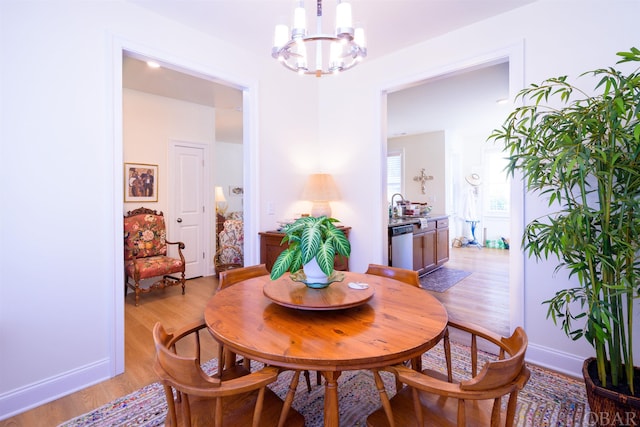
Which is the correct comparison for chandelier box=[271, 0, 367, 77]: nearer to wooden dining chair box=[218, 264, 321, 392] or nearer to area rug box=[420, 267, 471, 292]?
wooden dining chair box=[218, 264, 321, 392]

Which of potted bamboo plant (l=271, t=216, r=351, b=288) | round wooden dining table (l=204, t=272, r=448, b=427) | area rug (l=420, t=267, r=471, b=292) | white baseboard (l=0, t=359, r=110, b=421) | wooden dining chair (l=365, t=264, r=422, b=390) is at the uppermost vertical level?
potted bamboo plant (l=271, t=216, r=351, b=288)

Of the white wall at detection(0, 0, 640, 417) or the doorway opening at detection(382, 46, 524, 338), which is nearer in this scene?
the white wall at detection(0, 0, 640, 417)

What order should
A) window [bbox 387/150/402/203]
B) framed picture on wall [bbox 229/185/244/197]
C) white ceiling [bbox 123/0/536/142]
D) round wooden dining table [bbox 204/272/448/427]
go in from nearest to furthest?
round wooden dining table [bbox 204/272/448/427]
white ceiling [bbox 123/0/536/142]
window [bbox 387/150/402/203]
framed picture on wall [bbox 229/185/244/197]

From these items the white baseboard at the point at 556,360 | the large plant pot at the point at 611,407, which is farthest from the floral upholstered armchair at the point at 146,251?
the large plant pot at the point at 611,407

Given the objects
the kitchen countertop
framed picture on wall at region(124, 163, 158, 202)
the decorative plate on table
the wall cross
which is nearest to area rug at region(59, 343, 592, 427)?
the decorative plate on table

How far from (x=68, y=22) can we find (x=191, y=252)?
11.2 ft

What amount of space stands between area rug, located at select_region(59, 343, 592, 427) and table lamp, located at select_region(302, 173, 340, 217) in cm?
175

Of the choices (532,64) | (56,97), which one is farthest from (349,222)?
(56,97)

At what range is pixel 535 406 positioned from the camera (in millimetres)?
1833

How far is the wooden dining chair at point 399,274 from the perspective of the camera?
1971mm

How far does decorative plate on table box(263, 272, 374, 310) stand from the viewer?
4.44 feet

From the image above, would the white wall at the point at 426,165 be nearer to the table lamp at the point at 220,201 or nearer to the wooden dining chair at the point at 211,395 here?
the table lamp at the point at 220,201

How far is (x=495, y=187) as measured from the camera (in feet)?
24.3

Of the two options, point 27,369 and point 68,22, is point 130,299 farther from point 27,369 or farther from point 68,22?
point 68,22
